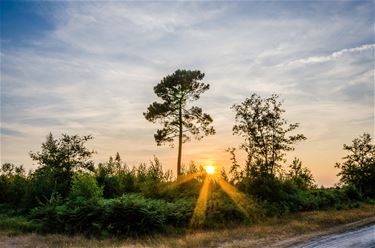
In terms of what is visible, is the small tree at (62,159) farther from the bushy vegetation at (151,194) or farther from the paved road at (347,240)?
the paved road at (347,240)

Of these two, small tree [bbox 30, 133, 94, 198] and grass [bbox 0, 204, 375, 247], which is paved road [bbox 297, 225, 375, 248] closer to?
grass [bbox 0, 204, 375, 247]

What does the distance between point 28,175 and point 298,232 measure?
2081 cm

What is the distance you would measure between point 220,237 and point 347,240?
177 inches

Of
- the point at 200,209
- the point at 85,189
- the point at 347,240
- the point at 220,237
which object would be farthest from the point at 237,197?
the point at 347,240

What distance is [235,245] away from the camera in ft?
43.7

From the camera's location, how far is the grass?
14.0 m

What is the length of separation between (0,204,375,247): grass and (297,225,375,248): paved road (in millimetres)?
726

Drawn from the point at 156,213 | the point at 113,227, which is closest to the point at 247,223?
the point at 156,213

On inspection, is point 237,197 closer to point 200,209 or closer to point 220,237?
point 200,209

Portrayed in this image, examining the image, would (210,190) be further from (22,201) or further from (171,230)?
(22,201)

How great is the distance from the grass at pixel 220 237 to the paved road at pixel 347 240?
0.73 m

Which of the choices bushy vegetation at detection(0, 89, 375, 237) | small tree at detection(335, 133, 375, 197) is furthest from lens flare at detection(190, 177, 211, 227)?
small tree at detection(335, 133, 375, 197)

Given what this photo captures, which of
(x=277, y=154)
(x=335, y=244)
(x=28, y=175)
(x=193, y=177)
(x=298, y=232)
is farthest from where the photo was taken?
(x=277, y=154)

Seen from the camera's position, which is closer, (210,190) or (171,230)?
(171,230)
